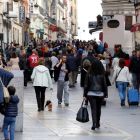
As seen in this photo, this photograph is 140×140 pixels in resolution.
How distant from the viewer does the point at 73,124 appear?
12.5m

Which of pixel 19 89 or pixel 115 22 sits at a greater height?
pixel 115 22

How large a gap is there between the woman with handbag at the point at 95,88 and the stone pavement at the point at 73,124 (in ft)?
1.49

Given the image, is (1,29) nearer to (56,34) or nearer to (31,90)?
(31,90)

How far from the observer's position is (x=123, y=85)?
55.9 ft

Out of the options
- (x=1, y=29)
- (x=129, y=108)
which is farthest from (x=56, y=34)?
(x=129, y=108)

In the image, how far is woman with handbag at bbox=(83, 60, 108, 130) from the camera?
11711 mm

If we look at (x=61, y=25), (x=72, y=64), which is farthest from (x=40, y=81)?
(x=61, y=25)

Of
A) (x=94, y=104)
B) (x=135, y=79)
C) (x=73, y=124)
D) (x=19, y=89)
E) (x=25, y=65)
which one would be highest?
(x=25, y=65)

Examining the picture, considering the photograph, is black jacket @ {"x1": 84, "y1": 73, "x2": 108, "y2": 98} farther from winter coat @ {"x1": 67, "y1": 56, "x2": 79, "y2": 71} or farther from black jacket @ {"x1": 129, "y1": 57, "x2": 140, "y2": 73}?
winter coat @ {"x1": 67, "y1": 56, "x2": 79, "y2": 71}

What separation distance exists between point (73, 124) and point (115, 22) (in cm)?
3041

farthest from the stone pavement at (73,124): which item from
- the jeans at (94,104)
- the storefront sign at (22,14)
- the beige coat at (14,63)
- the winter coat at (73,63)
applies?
the storefront sign at (22,14)

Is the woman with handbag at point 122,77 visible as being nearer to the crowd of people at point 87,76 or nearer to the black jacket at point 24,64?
the crowd of people at point 87,76

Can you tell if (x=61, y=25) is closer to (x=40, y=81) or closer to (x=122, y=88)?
(x=122, y=88)

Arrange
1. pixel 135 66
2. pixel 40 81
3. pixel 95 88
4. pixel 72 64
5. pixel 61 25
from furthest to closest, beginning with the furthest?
1. pixel 61 25
2. pixel 72 64
3. pixel 135 66
4. pixel 40 81
5. pixel 95 88
